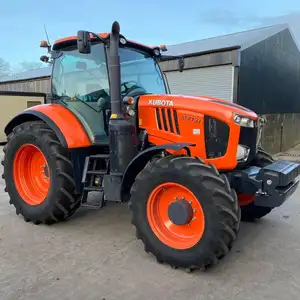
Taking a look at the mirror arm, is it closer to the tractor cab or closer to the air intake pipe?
the tractor cab

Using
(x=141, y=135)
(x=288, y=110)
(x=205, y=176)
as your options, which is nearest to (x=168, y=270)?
(x=205, y=176)

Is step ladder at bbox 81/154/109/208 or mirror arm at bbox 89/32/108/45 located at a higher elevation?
mirror arm at bbox 89/32/108/45

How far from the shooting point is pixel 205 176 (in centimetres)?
280

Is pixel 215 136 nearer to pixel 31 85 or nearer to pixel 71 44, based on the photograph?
pixel 71 44

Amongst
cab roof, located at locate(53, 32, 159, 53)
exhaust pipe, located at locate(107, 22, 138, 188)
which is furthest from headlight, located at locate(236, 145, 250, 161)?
cab roof, located at locate(53, 32, 159, 53)

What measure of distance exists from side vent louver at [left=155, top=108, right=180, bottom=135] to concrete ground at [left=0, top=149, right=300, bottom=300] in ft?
4.19

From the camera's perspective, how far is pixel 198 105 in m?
3.31

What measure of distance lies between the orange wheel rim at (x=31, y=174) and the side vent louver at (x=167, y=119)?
1.74 metres

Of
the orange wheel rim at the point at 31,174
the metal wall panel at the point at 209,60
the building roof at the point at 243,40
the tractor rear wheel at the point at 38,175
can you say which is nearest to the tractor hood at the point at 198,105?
the tractor rear wheel at the point at 38,175

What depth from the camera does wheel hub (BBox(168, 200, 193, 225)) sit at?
3.01 metres

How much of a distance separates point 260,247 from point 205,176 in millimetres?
1291

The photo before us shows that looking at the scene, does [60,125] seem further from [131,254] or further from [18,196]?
[131,254]

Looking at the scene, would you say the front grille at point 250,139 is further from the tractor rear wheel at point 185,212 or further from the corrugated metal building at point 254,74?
the corrugated metal building at point 254,74

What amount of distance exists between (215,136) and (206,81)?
7.04 meters
